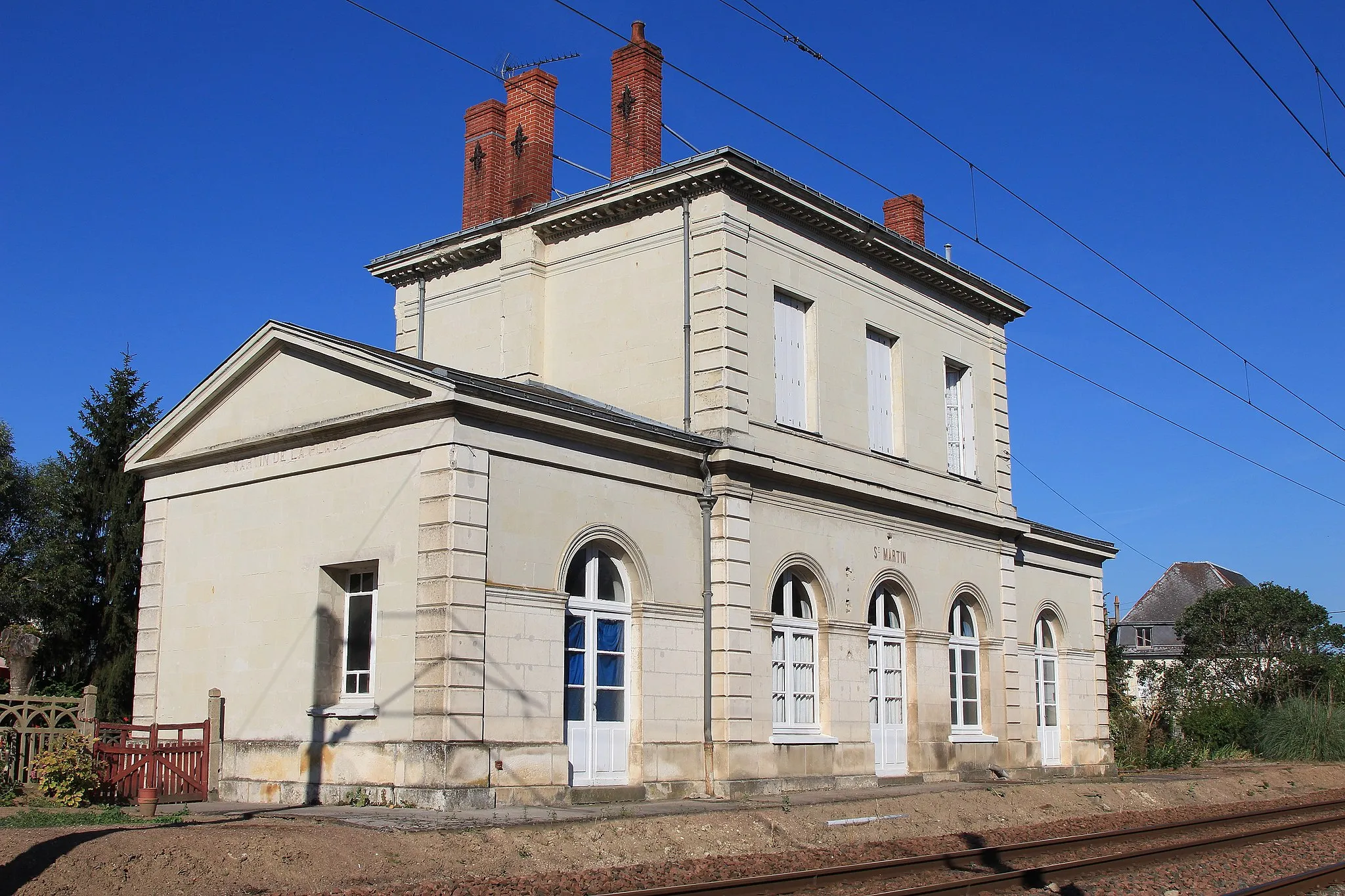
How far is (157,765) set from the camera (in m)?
15.3

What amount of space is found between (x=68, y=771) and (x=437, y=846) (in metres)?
5.42

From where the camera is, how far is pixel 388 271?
2441 centimetres

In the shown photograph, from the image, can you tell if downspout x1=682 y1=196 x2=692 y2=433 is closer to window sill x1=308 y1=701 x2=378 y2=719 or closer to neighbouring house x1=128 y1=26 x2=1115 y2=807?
neighbouring house x1=128 y1=26 x2=1115 y2=807

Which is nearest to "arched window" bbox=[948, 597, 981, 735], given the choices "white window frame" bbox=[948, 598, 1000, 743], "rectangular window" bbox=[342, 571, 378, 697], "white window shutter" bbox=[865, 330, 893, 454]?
"white window frame" bbox=[948, 598, 1000, 743]

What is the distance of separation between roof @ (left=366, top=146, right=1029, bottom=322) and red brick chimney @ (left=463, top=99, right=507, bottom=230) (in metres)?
0.85

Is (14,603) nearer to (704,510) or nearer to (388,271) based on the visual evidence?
(388,271)

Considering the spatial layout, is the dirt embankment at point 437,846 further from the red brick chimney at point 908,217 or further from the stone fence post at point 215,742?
the red brick chimney at point 908,217

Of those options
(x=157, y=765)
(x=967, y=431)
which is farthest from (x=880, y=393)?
(x=157, y=765)

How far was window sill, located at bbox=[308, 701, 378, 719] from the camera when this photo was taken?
15414 millimetres

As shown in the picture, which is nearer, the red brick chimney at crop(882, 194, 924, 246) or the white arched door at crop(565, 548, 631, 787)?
the white arched door at crop(565, 548, 631, 787)

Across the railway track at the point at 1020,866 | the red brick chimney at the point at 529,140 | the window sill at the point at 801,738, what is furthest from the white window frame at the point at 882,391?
the railway track at the point at 1020,866

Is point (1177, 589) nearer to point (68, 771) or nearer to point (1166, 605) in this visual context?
point (1166, 605)

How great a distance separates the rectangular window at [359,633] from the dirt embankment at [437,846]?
2220 millimetres

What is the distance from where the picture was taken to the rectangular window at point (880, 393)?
2244cm
